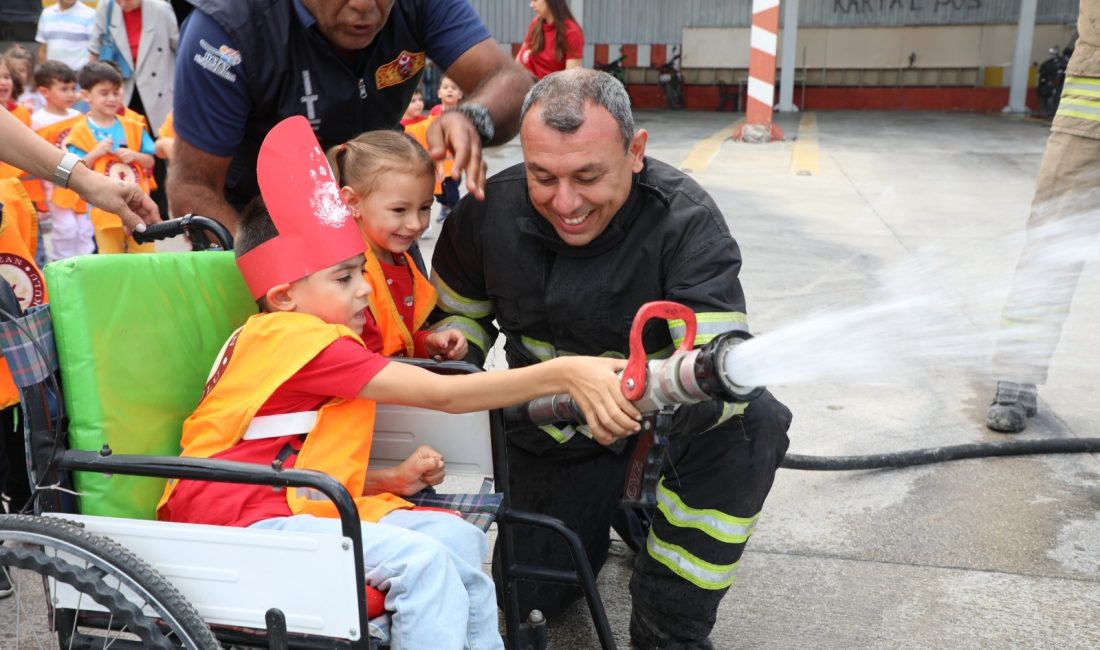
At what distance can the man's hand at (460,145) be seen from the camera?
229 centimetres

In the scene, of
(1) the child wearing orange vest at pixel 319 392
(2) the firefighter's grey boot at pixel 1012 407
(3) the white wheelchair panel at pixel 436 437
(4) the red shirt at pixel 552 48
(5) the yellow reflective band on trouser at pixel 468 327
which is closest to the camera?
(1) the child wearing orange vest at pixel 319 392

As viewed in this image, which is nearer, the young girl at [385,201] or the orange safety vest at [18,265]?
the young girl at [385,201]

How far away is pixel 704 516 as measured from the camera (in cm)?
241

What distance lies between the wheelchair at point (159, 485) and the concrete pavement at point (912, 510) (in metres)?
0.80

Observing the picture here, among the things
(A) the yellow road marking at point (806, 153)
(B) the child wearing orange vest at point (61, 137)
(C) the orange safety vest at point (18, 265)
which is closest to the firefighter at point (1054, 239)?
(C) the orange safety vest at point (18, 265)

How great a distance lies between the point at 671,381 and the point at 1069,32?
2363cm

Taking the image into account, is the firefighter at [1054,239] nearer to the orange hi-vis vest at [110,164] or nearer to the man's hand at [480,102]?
the man's hand at [480,102]

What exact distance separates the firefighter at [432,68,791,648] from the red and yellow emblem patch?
1.52 feet

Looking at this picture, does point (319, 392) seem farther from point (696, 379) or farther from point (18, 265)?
point (18, 265)

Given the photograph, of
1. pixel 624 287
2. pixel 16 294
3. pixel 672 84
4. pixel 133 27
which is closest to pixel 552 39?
pixel 133 27

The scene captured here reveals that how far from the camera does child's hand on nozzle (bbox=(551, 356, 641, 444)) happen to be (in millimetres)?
1783

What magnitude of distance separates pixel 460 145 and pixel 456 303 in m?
0.59

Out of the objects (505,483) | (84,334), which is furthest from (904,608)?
(84,334)

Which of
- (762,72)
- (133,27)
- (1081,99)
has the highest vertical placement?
(133,27)
